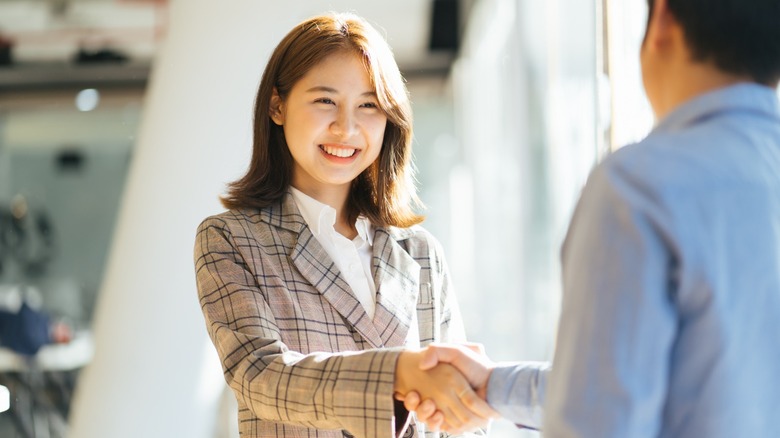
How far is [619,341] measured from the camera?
91 centimetres

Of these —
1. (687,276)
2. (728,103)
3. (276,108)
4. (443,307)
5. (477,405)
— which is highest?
(276,108)

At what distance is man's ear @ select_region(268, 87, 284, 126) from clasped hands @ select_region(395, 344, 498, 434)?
0.53 meters

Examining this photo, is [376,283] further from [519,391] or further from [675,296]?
[675,296]

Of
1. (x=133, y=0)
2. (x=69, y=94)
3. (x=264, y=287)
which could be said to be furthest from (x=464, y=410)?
(x=69, y=94)

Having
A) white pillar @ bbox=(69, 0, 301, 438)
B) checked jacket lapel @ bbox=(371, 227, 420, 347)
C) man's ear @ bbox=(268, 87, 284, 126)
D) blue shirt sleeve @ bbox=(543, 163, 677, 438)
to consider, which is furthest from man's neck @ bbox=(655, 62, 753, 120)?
white pillar @ bbox=(69, 0, 301, 438)

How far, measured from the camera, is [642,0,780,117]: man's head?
99 centimetres

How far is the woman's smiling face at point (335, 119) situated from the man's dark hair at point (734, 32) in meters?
0.79

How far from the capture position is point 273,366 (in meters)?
1.49

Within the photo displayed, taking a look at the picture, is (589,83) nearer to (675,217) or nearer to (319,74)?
(319,74)

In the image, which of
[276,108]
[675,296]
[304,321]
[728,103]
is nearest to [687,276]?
[675,296]

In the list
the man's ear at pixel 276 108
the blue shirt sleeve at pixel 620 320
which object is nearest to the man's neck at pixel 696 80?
the blue shirt sleeve at pixel 620 320

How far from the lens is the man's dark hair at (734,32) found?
0.99 m

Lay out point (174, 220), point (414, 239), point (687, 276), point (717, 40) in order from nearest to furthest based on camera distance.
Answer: point (687, 276) < point (717, 40) < point (414, 239) < point (174, 220)

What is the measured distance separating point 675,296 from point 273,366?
727 mm
